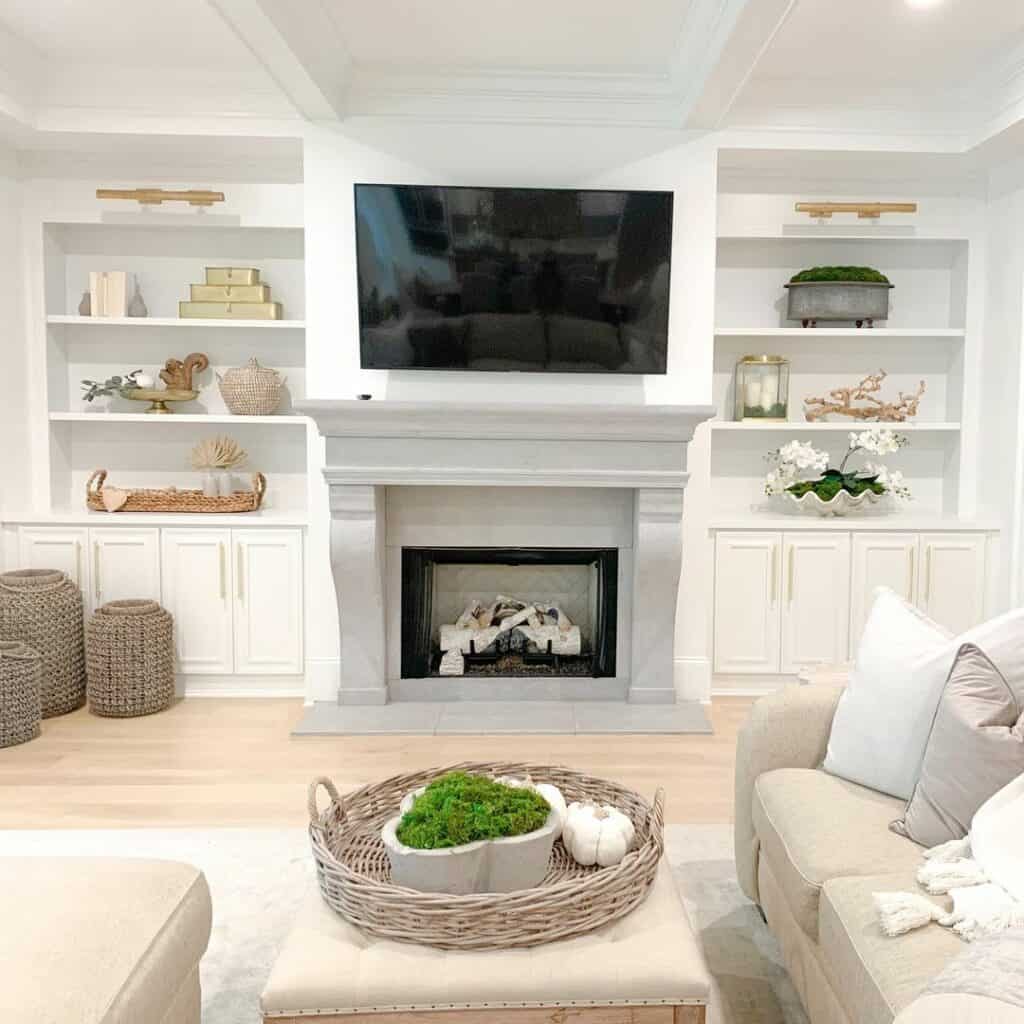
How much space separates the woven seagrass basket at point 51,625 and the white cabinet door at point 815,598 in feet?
9.95

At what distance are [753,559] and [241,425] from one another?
2.42 m

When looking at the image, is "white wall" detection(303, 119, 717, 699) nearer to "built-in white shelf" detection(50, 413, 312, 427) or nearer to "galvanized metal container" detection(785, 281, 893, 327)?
"built-in white shelf" detection(50, 413, 312, 427)

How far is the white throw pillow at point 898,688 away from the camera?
212 cm

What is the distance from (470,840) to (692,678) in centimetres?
287

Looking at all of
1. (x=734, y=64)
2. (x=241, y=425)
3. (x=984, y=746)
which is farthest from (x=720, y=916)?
(x=241, y=425)

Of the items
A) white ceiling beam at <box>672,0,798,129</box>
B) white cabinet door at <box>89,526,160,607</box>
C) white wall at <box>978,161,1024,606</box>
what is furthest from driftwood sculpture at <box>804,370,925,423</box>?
white cabinet door at <box>89,526,160,607</box>

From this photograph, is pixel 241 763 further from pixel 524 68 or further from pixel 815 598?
pixel 524 68

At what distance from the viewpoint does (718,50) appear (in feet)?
10.7

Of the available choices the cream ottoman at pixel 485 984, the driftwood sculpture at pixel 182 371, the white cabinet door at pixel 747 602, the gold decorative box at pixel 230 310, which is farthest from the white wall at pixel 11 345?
the cream ottoman at pixel 485 984

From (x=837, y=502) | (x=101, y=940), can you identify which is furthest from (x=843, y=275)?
(x=101, y=940)

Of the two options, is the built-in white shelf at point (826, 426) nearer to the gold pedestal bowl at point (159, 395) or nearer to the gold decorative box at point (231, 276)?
the gold decorative box at point (231, 276)

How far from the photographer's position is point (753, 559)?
176 inches

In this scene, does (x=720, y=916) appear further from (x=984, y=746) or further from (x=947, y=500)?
(x=947, y=500)

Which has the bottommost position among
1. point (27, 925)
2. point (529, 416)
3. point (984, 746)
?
point (27, 925)
